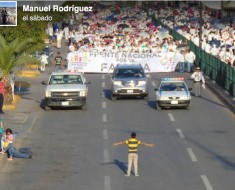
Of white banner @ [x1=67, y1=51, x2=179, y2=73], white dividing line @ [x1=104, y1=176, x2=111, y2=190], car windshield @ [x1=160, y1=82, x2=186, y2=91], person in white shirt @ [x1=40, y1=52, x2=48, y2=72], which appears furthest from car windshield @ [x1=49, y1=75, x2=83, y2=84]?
white dividing line @ [x1=104, y1=176, x2=111, y2=190]

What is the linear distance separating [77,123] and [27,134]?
328 centimetres

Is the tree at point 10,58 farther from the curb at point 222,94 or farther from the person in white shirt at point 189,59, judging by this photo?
the person in white shirt at point 189,59

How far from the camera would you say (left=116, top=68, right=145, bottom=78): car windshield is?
42406mm

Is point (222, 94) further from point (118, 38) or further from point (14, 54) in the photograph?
point (118, 38)

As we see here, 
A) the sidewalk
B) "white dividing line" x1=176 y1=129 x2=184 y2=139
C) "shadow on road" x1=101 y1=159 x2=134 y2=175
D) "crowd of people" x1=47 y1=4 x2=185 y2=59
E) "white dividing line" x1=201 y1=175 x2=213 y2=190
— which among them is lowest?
"white dividing line" x1=201 y1=175 x2=213 y2=190

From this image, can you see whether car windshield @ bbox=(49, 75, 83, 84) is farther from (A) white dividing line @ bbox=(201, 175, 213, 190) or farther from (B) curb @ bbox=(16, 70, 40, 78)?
(A) white dividing line @ bbox=(201, 175, 213, 190)

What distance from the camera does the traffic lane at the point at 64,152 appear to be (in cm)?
2372

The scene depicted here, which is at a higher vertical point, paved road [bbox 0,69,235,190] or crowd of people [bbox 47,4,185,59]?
crowd of people [bbox 47,4,185,59]

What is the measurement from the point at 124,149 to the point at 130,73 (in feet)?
46.0

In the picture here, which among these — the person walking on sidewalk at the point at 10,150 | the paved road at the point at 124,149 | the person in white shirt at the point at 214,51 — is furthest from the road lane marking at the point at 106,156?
the person in white shirt at the point at 214,51

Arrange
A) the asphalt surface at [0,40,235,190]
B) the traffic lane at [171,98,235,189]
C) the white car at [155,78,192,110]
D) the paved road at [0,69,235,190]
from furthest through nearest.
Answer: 1. the white car at [155,78,192,110]
2. the traffic lane at [171,98,235,189]
3. the asphalt surface at [0,40,235,190]
4. the paved road at [0,69,235,190]

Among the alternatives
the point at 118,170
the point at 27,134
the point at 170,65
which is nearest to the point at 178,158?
the point at 118,170

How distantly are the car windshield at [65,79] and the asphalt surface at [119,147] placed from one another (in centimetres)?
126

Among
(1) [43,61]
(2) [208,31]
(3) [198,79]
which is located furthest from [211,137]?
(2) [208,31]
